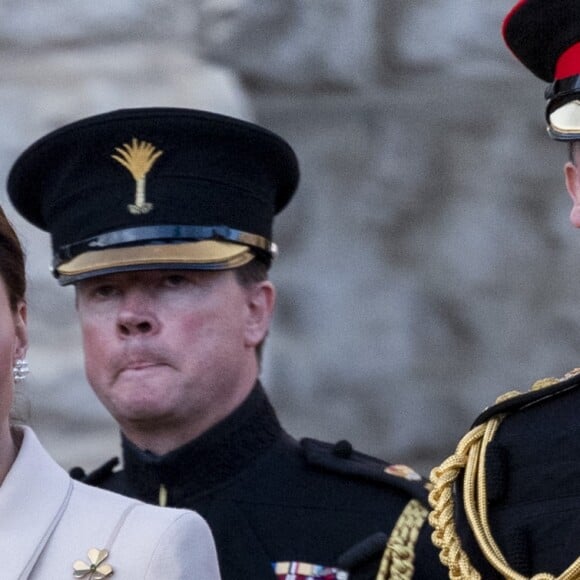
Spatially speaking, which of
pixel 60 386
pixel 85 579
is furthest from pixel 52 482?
pixel 60 386

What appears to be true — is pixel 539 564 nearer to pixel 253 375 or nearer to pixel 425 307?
pixel 253 375

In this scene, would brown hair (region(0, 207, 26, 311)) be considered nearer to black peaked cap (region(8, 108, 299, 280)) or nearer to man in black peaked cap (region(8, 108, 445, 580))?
man in black peaked cap (region(8, 108, 445, 580))

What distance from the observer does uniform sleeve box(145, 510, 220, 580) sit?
2633 mm

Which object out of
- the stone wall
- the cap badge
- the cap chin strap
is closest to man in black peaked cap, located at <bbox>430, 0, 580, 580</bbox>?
the cap chin strap

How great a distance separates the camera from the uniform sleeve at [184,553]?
2633 millimetres

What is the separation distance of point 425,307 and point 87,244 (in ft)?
4.22

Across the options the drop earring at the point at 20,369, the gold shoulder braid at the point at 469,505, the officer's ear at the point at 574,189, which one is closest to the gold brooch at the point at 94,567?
the drop earring at the point at 20,369

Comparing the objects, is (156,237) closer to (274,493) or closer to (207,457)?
(207,457)

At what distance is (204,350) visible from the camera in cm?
371

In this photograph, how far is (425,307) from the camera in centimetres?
493

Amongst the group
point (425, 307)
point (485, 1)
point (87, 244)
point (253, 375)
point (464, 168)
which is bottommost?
point (253, 375)

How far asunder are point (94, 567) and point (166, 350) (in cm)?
106

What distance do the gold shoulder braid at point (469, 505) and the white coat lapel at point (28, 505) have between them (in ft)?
1.78

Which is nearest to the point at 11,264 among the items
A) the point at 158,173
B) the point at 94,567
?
the point at 94,567
